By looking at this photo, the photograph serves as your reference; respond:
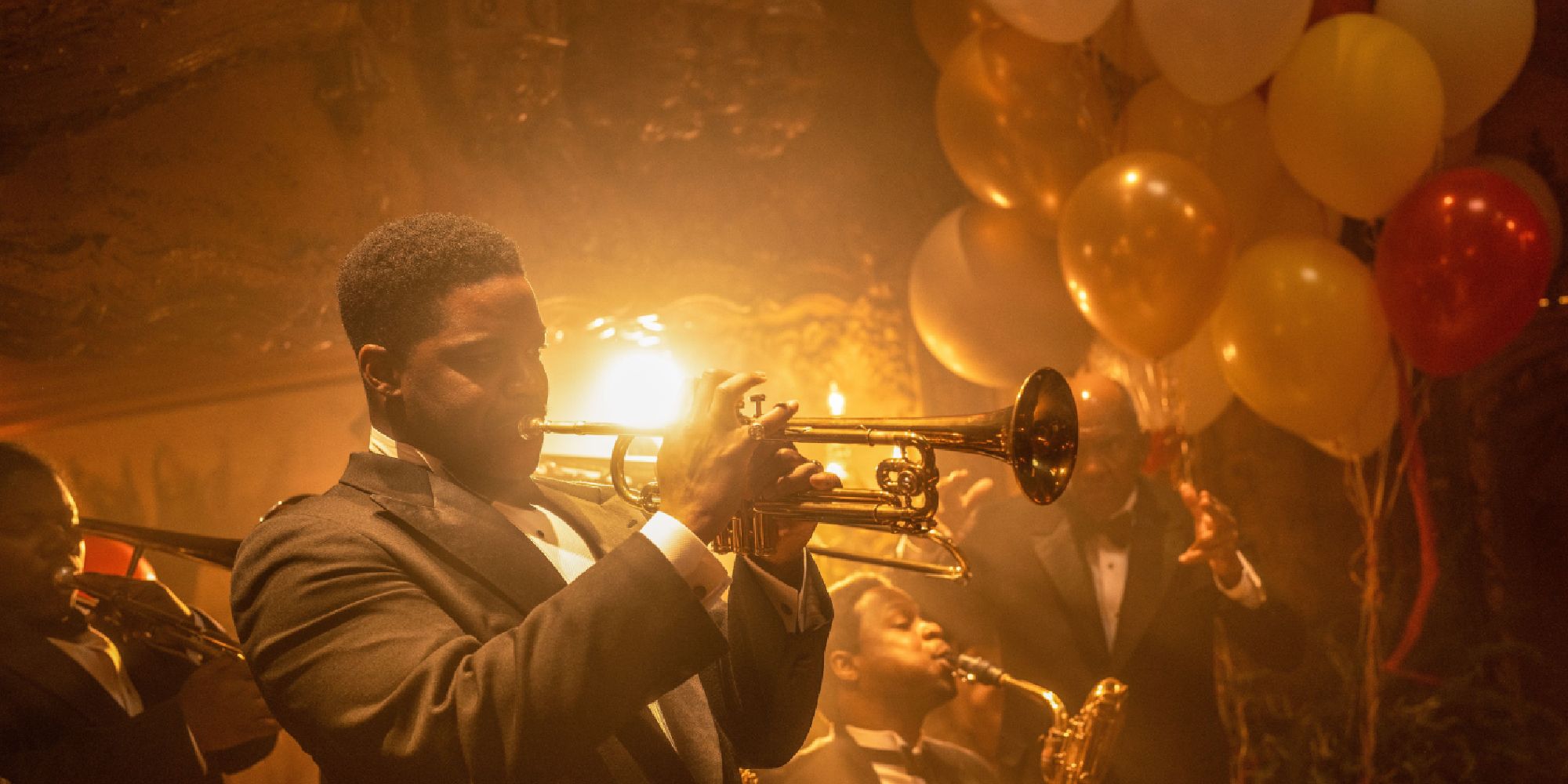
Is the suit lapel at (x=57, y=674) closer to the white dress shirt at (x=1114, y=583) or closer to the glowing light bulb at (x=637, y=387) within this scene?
the glowing light bulb at (x=637, y=387)

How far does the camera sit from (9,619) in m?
2.52

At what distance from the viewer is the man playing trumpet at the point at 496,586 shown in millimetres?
1521

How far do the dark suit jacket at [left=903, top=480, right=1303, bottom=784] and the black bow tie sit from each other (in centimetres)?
3

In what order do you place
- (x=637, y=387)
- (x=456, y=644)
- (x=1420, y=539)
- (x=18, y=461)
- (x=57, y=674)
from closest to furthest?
1. (x=456, y=644)
2. (x=57, y=674)
3. (x=18, y=461)
4. (x=637, y=387)
5. (x=1420, y=539)

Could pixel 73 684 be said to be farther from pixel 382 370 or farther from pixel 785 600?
pixel 785 600

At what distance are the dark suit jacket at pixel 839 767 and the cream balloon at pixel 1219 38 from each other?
2409 mm

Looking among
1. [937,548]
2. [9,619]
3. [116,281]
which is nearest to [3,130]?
[116,281]

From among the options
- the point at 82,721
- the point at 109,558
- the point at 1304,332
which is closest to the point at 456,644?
the point at 82,721

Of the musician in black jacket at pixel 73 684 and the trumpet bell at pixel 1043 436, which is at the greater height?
the trumpet bell at pixel 1043 436

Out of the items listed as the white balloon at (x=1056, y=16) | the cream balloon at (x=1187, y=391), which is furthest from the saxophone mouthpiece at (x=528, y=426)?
the cream balloon at (x=1187, y=391)

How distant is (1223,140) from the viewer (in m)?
3.98

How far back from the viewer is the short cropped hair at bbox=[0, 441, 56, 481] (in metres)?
2.63

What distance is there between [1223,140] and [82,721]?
394cm

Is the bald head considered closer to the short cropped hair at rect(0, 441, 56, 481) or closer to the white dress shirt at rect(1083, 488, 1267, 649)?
the white dress shirt at rect(1083, 488, 1267, 649)
